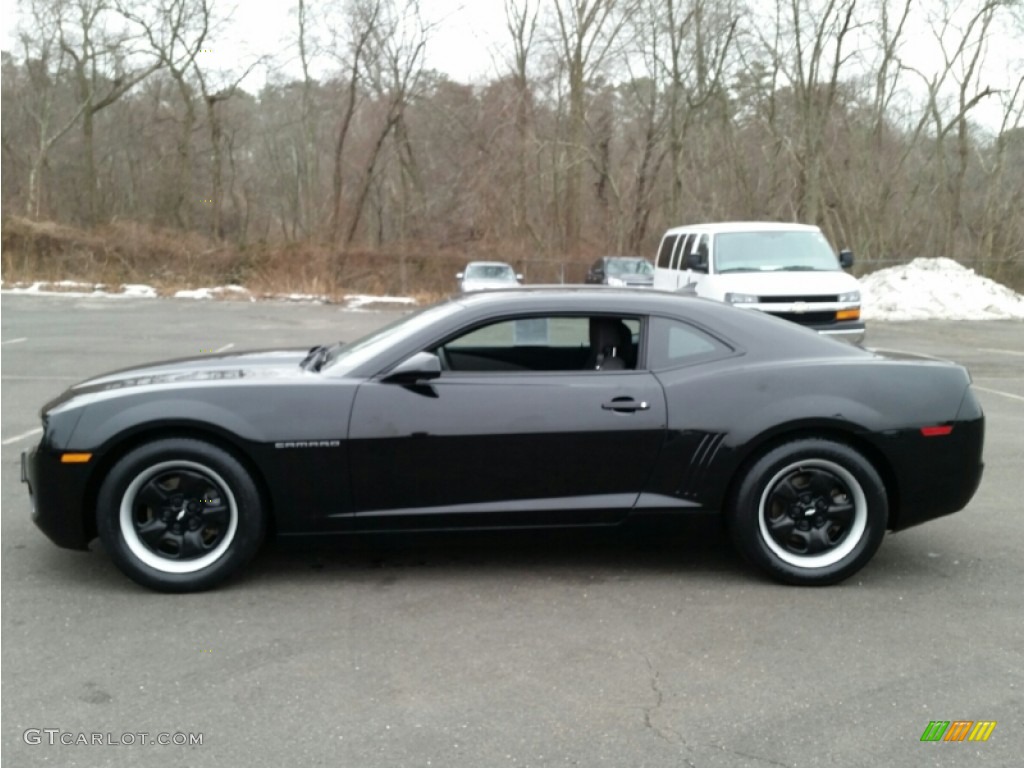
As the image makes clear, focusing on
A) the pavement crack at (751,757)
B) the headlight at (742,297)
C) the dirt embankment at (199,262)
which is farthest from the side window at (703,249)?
the dirt embankment at (199,262)

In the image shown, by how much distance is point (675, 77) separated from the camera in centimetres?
3794

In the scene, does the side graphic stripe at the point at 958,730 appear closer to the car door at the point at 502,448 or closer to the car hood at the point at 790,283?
the car door at the point at 502,448

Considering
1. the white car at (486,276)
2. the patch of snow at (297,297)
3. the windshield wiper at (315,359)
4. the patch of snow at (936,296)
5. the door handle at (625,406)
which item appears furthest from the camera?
the patch of snow at (297,297)

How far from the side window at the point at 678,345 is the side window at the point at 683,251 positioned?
1027 centimetres

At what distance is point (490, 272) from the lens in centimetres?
2769

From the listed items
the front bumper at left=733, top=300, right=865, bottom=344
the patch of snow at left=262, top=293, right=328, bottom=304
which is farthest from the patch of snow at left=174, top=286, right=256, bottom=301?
the front bumper at left=733, top=300, right=865, bottom=344

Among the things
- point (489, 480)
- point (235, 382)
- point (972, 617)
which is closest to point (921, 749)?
point (972, 617)

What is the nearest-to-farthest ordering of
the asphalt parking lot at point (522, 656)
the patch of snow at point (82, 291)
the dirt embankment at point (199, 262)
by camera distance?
the asphalt parking lot at point (522, 656) < the patch of snow at point (82, 291) < the dirt embankment at point (199, 262)

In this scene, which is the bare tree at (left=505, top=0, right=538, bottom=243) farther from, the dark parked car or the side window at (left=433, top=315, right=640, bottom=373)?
the side window at (left=433, top=315, right=640, bottom=373)

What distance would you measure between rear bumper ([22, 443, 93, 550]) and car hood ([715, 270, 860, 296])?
32.2 ft

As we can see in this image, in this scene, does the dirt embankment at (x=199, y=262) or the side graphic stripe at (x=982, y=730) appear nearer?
the side graphic stripe at (x=982, y=730)

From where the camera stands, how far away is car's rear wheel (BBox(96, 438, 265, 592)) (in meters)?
4.27

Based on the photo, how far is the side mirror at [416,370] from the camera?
170 inches

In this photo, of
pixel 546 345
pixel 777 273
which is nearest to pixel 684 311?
pixel 546 345
